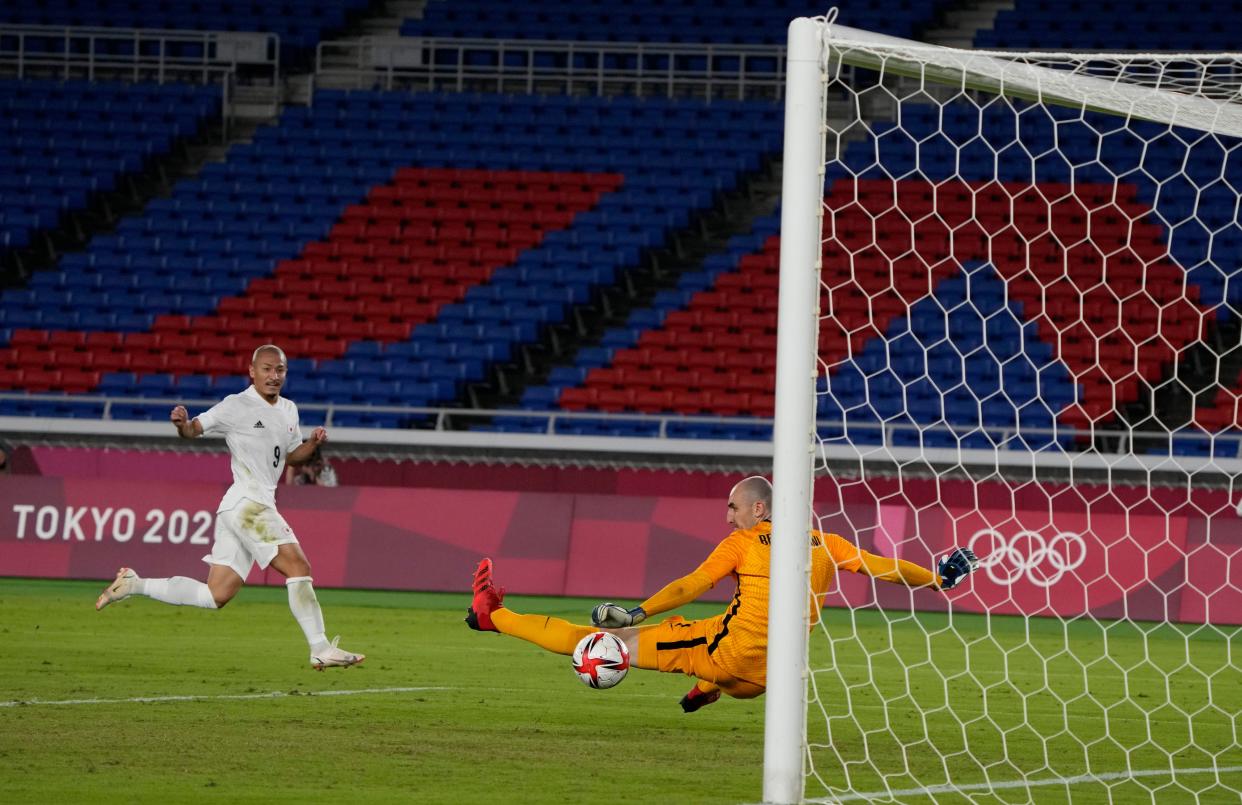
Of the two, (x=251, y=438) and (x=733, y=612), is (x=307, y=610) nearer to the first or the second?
(x=251, y=438)

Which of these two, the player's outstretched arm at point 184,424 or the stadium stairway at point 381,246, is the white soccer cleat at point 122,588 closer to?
the player's outstretched arm at point 184,424

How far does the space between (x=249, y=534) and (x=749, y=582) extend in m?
3.21

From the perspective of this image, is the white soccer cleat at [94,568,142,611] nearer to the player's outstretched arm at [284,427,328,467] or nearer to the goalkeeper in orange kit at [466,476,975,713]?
the player's outstretched arm at [284,427,328,467]

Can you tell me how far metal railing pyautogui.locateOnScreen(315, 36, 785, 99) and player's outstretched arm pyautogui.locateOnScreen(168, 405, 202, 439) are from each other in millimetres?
17624

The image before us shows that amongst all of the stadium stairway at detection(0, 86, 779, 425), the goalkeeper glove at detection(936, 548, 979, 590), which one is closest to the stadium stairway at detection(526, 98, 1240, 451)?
the stadium stairway at detection(0, 86, 779, 425)

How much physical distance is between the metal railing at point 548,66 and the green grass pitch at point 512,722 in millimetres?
14864

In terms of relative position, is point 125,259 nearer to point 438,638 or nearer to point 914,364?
point 914,364

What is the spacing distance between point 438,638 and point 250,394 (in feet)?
10.9

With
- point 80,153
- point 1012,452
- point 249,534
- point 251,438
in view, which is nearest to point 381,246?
point 80,153

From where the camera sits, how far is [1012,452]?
18.5 m

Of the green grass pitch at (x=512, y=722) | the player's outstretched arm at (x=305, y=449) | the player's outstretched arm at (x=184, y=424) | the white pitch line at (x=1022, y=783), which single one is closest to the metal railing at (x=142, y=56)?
the green grass pitch at (x=512, y=722)

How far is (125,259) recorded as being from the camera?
81.4 ft

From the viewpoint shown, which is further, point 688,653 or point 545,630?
point 545,630

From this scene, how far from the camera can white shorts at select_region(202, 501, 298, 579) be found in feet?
31.9
